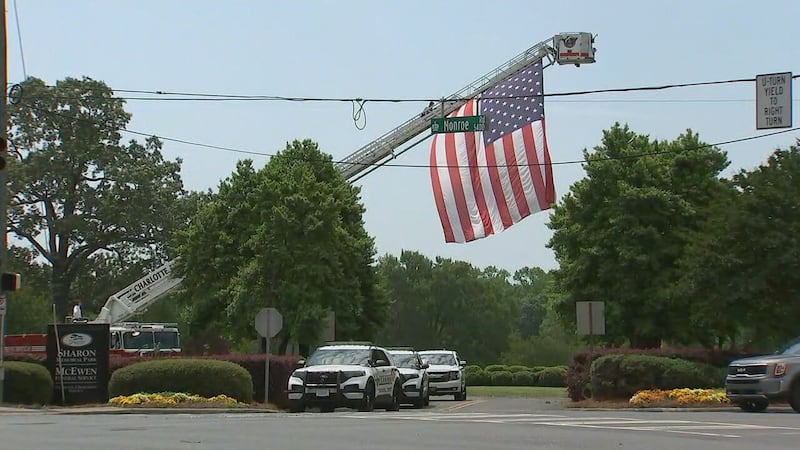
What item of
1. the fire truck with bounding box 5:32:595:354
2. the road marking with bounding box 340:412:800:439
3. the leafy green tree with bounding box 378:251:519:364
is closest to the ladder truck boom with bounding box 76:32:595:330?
the fire truck with bounding box 5:32:595:354

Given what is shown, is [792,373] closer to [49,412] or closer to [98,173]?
[49,412]

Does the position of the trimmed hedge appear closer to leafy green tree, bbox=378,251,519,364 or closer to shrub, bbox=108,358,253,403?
shrub, bbox=108,358,253,403

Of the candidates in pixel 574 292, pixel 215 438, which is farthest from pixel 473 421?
pixel 574 292

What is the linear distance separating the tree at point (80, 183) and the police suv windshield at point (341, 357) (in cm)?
3943

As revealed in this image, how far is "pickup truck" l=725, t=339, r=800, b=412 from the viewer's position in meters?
24.9

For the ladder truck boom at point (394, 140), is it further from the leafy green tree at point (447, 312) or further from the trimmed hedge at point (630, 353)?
the leafy green tree at point (447, 312)

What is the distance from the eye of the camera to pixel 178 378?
31.1 metres

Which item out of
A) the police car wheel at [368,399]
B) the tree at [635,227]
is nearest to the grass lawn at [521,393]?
the tree at [635,227]

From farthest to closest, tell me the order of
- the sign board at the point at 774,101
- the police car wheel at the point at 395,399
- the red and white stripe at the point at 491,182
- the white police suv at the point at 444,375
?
1. the red and white stripe at the point at 491,182
2. the white police suv at the point at 444,375
3. the police car wheel at the point at 395,399
4. the sign board at the point at 774,101

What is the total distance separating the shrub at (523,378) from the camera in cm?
6962

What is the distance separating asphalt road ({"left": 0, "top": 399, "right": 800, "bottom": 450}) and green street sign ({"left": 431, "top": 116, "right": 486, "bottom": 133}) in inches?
561

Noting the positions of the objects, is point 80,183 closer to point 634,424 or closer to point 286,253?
point 286,253

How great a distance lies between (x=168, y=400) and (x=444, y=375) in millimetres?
14355

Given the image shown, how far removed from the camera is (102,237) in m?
67.1
